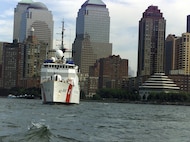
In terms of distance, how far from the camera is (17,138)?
123ft

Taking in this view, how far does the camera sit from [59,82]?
112 meters

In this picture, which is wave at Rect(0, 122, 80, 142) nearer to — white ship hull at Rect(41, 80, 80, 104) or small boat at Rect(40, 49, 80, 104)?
white ship hull at Rect(41, 80, 80, 104)

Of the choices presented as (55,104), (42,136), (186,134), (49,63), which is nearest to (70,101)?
(55,104)

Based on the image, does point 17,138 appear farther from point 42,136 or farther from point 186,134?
point 186,134

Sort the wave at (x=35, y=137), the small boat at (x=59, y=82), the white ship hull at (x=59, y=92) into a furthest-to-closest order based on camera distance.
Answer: the small boat at (x=59, y=82) < the white ship hull at (x=59, y=92) < the wave at (x=35, y=137)

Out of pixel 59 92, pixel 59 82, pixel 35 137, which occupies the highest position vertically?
pixel 59 82

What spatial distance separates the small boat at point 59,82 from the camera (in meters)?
111

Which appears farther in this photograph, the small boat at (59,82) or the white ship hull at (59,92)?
the small boat at (59,82)

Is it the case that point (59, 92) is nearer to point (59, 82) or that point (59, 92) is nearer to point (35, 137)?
point (59, 82)

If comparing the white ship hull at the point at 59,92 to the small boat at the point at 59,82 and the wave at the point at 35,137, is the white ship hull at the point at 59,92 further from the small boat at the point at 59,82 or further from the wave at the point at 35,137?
the wave at the point at 35,137

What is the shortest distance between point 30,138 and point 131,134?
499 inches

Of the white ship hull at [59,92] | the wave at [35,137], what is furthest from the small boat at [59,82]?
the wave at [35,137]

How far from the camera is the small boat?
366 ft

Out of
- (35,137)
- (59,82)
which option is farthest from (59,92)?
(35,137)
